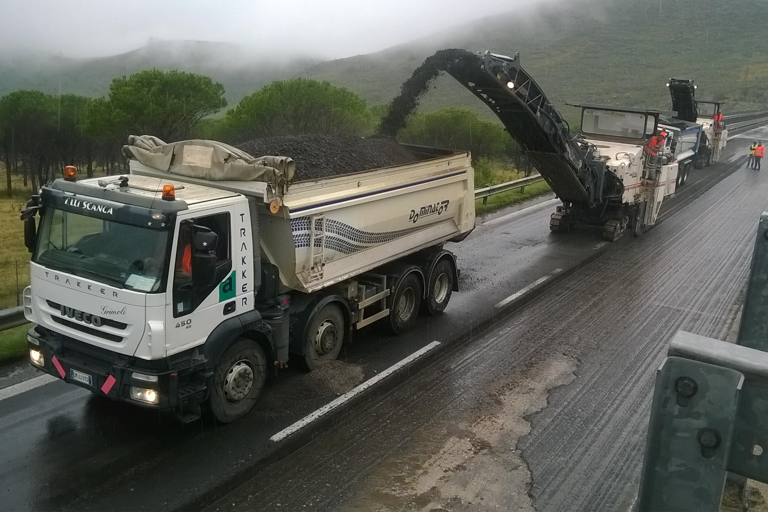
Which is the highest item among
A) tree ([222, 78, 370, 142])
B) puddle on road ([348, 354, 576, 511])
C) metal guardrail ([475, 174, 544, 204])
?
tree ([222, 78, 370, 142])

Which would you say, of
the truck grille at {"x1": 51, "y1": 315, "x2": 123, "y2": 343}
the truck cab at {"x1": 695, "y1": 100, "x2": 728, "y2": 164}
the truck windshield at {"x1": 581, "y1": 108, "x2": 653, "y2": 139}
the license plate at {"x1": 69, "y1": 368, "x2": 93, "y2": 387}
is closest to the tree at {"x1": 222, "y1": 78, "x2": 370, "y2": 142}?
the truck windshield at {"x1": 581, "y1": 108, "x2": 653, "y2": 139}

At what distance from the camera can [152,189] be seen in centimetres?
670

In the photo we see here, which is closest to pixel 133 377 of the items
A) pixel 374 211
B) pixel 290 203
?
pixel 290 203

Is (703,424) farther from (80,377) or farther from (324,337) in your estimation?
(324,337)

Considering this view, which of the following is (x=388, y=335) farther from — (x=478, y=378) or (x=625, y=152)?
(x=625, y=152)

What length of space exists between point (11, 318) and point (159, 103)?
60.2 ft

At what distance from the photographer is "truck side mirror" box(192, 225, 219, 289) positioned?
615cm

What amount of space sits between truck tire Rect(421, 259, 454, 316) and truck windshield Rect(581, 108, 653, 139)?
29.0 feet

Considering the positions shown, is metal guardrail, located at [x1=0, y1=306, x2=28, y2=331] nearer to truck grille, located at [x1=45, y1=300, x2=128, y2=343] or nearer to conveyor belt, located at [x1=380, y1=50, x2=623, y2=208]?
truck grille, located at [x1=45, y1=300, x2=128, y2=343]

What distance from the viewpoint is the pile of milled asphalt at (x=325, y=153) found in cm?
852

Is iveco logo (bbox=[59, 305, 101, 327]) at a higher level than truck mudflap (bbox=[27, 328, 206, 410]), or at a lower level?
higher

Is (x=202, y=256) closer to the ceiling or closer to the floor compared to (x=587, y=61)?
closer to the floor

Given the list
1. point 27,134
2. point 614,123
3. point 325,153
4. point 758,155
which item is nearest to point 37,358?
point 325,153

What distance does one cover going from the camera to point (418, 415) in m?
7.43
